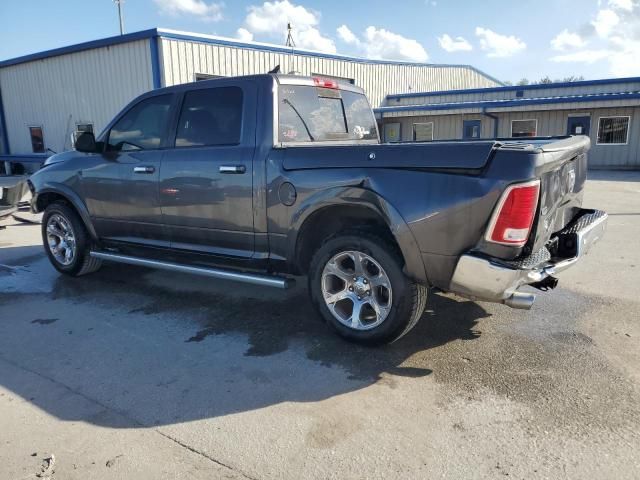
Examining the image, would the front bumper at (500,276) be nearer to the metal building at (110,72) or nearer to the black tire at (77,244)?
the black tire at (77,244)

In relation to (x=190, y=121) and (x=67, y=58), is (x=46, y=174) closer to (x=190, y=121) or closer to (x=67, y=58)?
(x=190, y=121)

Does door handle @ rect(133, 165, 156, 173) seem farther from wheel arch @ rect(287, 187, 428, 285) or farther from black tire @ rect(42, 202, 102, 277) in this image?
wheel arch @ rect(287, 187, 428, 285)

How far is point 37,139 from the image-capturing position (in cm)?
2200

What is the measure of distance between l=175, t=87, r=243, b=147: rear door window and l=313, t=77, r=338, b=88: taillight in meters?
0.80

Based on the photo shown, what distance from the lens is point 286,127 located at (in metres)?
4.27

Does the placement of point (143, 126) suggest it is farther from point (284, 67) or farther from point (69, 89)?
point (69, 89)

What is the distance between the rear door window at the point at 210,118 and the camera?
4.34 m

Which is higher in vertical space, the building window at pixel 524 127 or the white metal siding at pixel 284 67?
the white metal siding at pixel 284 67

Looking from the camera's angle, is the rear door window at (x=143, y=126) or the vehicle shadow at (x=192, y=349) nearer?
the vehicle shadow at (x=192, y=349)

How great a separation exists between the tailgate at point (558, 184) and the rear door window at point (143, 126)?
3390mm

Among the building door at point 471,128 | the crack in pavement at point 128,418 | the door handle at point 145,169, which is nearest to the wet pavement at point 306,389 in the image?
the crack in pavement at point 128,418

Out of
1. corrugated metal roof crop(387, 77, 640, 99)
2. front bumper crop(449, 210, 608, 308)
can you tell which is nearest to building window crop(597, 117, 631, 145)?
corrugated metal roof crop(387, 77, 640, 99)

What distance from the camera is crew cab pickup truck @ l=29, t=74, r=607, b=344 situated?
3.12 m

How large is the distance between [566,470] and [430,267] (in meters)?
1.38
